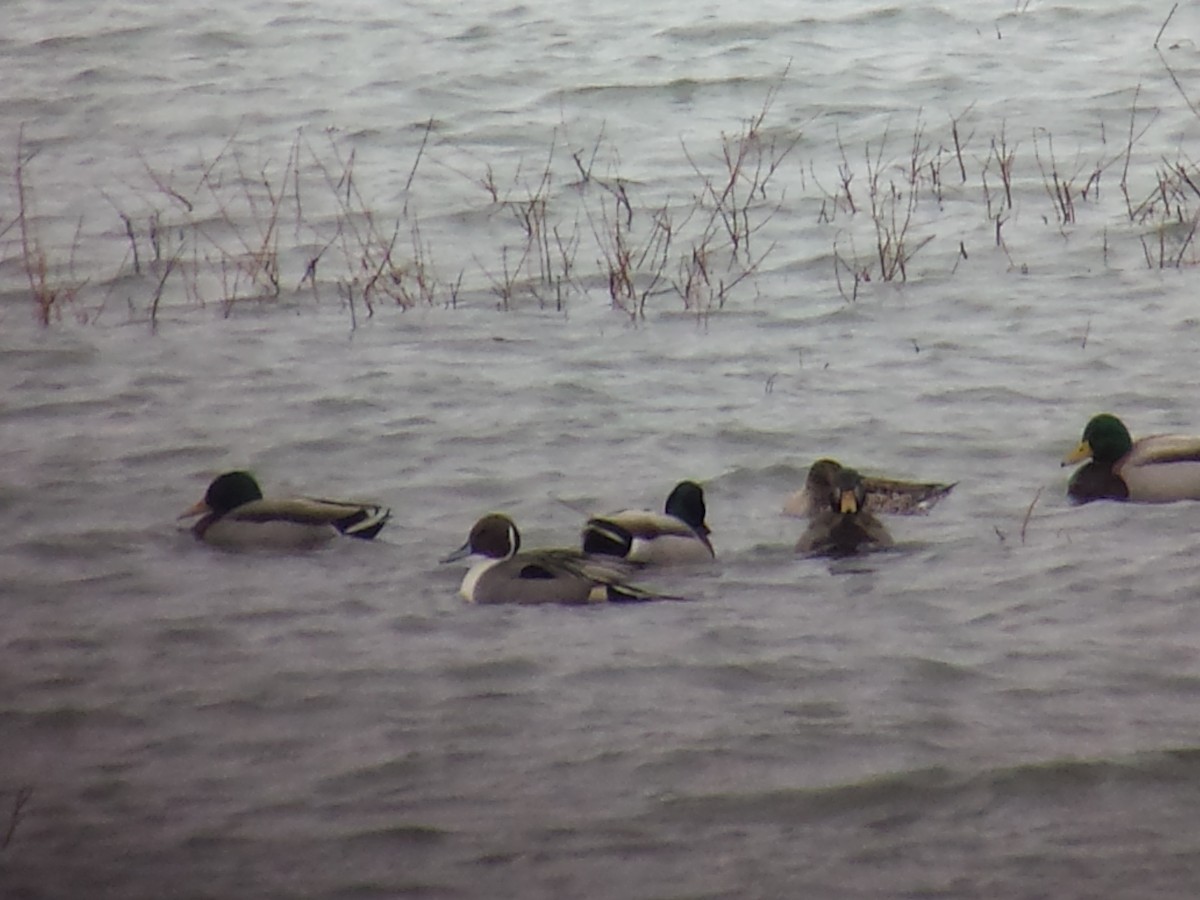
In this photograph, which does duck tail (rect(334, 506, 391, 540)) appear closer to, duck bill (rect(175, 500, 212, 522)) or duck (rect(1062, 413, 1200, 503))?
duck bill (rect(175, 500, 212, 522))

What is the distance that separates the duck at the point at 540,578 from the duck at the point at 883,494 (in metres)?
0.96

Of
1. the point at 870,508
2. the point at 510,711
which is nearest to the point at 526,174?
the point at 870,508

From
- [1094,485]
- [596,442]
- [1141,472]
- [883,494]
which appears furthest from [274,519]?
[1141,472]

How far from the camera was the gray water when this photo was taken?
580 centimetres

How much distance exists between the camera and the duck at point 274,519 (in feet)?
26.9

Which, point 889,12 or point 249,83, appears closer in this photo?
point 249,83

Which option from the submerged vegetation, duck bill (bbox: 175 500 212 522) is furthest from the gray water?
duck bill (bbox: 175 500 212 522)

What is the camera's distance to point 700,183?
13414mm

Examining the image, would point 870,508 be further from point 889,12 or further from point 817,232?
point 889,12

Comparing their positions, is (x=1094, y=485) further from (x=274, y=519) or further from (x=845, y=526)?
(x=274, y=519)

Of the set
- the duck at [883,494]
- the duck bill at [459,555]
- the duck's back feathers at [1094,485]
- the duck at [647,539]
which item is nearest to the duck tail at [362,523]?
the duck bill at [459,555]

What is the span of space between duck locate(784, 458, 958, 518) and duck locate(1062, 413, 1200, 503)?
50 centimetres

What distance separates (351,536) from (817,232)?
5.02 m

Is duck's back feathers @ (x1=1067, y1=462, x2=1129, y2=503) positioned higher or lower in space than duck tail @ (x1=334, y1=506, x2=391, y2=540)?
higher
